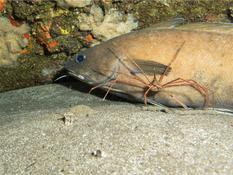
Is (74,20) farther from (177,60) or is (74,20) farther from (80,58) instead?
(177,60)

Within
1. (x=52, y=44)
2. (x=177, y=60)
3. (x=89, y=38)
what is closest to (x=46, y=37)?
(x=52, y=44)

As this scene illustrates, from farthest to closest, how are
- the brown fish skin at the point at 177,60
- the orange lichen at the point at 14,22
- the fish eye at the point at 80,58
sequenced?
the orange lichen at the point at 14,22, the fish eye at the point at 80,58, the brown fish skin at the point at 177,60

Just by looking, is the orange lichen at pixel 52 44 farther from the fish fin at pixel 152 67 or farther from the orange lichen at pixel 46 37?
the fish fin at pixel 152 67

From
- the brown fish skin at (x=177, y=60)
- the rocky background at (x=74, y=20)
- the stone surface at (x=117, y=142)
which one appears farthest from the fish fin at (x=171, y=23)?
the stone surface at (x=117, y=142)

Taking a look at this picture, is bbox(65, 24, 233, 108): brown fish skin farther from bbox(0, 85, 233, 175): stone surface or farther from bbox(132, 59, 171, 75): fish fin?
bbox(0, 85, 233, 175): stone surface

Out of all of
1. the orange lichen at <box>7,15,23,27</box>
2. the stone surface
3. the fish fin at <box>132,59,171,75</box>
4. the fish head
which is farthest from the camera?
the orange lichen at <box>7,15,23,27</box>

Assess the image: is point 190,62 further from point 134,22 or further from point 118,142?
point 118,142

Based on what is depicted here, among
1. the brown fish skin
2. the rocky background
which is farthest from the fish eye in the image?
the rocky background
